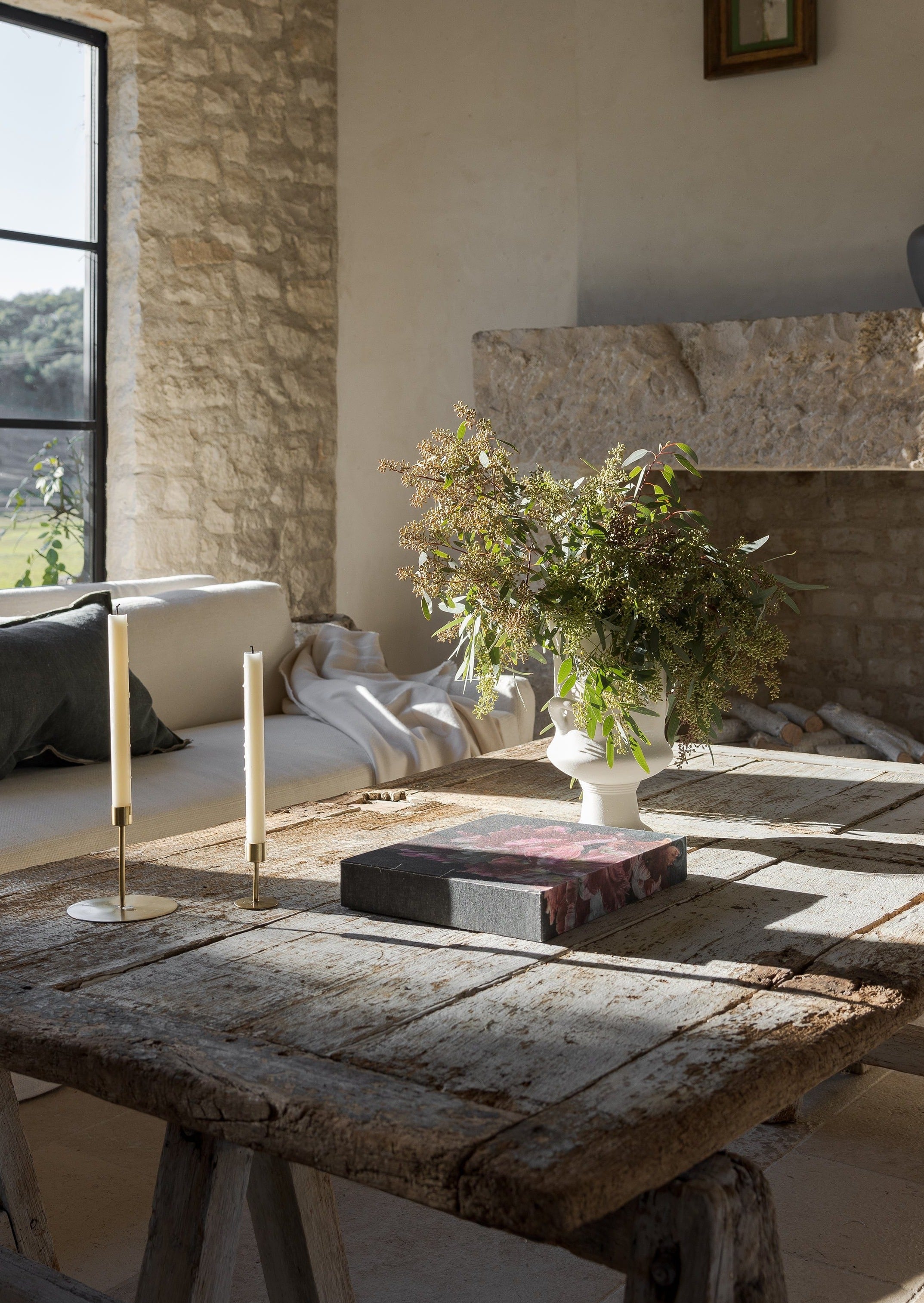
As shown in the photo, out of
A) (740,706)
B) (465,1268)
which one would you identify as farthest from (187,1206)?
(740,706)

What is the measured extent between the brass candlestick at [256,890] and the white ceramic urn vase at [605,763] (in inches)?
18.9

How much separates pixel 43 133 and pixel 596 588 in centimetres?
352

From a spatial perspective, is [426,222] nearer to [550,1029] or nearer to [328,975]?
[328,975]

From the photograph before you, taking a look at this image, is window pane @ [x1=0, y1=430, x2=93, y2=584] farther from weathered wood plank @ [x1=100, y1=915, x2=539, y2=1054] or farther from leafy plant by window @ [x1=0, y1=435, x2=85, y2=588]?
weathered wood plank @ [x1=100, y1=915, x2=539, y2=1054]

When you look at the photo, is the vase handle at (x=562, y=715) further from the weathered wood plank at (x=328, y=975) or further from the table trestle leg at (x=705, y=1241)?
the table trestle leg at (x=705, y=1241)

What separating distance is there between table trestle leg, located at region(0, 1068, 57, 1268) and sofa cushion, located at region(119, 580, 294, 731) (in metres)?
1.57

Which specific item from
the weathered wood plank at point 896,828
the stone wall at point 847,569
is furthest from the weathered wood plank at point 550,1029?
the stone wall at point 847,569

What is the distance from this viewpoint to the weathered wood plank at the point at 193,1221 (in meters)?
1.18

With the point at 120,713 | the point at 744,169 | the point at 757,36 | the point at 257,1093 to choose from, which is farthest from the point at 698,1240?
the point at 757,36

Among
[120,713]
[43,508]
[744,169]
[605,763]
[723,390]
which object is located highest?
[744,169]

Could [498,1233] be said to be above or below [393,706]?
below

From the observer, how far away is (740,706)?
4.55 metres

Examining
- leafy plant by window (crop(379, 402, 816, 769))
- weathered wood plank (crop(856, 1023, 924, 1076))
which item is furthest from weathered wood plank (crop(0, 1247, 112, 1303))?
weathered wood plank (crop(856, 1023, 924, 1076))

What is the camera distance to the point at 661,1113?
3.09ft
